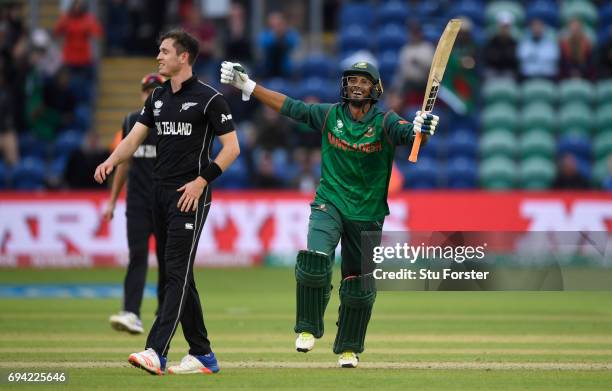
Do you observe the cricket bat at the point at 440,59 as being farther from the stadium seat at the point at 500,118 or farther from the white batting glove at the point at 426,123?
the stadium seat at the point at 500,118

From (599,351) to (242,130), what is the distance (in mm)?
11992

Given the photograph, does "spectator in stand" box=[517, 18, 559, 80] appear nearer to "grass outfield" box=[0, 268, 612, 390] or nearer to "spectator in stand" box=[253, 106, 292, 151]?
"spectator in stand" box=[253, 106, 292, 151]

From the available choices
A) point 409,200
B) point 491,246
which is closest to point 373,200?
point 491,246

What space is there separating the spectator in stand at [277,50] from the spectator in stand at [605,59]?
5357 mm

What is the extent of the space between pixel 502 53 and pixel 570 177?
290cm

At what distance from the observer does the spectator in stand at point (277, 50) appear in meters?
22.6

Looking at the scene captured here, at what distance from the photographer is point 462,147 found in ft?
70.2

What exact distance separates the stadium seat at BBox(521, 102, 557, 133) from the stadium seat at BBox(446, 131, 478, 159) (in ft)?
3.14

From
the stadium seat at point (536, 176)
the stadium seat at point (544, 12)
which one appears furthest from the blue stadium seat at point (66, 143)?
the stadium seat at point (544, 12)

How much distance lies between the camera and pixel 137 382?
8.83 m

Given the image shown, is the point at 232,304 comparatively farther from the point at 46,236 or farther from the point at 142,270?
the point at 46,236

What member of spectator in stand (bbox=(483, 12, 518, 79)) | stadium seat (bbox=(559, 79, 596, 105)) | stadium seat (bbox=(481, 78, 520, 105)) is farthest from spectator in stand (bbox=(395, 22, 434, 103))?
stadium seat (bbox=(559, 79, 596, 105))

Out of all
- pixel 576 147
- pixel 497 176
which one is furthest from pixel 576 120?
pixel 497 176

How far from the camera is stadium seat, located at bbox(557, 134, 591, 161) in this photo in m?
21.3
